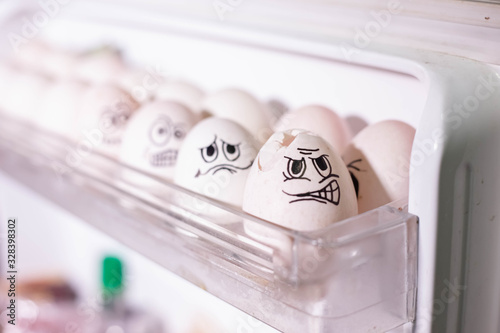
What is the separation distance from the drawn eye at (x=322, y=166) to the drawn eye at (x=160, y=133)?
28 cm

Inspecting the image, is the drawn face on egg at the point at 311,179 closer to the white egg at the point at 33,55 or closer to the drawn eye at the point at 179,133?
the drawn eye at the point at 179,133

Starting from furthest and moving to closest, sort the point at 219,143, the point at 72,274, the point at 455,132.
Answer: the point at 72,274
the point at 219,143
the point at 455,132

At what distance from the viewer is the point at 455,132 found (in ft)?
1.83

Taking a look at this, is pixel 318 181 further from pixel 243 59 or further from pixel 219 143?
pixel 243 59

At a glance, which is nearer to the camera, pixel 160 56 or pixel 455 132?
pixel 455 132

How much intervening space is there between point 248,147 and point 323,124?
10 cm

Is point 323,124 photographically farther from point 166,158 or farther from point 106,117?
point 106,117

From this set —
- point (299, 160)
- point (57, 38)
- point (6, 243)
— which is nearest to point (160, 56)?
point (57, 38)

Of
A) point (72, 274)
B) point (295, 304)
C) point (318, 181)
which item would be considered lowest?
point (72, 274)

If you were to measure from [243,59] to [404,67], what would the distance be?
371 mm

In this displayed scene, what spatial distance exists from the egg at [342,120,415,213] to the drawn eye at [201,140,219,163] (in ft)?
0.53

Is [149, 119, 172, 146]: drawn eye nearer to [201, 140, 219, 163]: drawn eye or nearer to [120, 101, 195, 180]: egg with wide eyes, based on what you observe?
[120, 101, 195, 180]: egg with wide eyes

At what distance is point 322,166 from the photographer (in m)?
0.60

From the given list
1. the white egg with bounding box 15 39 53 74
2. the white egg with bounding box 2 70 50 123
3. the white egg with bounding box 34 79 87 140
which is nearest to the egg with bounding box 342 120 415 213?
the white egg with bounding box 34 79 87 140
